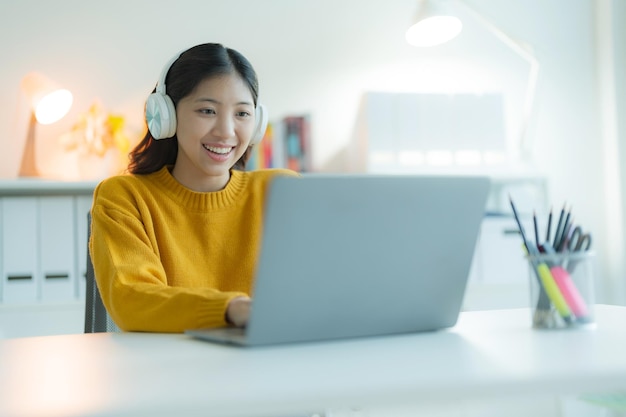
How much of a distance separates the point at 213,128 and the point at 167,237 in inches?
9.0

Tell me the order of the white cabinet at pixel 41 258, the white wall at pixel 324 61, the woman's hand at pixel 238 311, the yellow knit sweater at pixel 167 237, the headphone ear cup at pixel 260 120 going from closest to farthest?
the woman's hand at pixel 238 311
the yellow knit sweater at pixel 167 237
the headphone ear cup at pixel 260 120
the white cabinet at pixel 41 258
the white wall at pixel 324 61

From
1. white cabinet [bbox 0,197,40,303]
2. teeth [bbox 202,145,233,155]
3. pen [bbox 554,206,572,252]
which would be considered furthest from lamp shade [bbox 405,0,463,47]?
pen [bbox 554,206,572,252]

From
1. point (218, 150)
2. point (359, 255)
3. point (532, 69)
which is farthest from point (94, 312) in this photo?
point (532, 69)

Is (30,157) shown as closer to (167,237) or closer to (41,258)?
(41,258)

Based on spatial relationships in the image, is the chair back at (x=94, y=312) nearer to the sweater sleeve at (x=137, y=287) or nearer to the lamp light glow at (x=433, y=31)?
the sweater sleeve at (x=137, y=287)

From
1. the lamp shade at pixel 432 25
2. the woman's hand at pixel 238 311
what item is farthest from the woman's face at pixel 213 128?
the lamp shade at pixel 432 25

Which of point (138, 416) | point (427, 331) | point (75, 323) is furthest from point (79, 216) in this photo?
point (138, 416)

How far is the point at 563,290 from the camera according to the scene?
0.85m

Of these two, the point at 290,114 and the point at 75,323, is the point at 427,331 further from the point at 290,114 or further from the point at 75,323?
the point at 290,114

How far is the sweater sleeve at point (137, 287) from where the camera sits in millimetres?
881

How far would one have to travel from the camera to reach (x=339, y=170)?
8.84 feet

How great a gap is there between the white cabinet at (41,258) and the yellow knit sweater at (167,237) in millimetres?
889

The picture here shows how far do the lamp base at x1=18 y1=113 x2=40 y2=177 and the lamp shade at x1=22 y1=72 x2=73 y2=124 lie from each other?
0.06 meters

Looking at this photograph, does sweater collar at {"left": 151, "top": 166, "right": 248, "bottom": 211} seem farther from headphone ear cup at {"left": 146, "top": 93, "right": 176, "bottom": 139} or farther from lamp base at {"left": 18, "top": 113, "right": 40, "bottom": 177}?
lamp base at {"left": 18, "top": 113, "right": 40, "bottom": 177}
